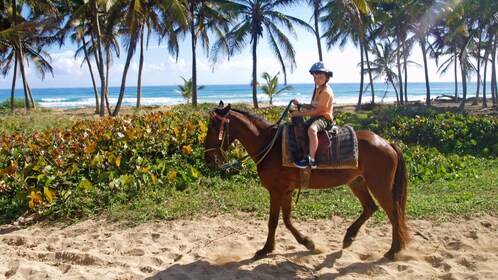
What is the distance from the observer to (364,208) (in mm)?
4758

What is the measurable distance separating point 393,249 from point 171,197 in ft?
11.3

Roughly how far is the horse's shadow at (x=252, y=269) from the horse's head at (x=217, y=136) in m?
1.05

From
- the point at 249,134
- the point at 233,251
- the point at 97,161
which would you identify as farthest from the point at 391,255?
the point at 97,161

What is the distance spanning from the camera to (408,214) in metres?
5.56

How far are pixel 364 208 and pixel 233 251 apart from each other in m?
1.67

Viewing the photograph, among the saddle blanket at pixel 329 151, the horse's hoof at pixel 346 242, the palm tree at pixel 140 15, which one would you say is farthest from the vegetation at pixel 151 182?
the palm tree at pixel 140 15

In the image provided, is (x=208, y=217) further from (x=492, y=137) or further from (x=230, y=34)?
(x=230, y=34)

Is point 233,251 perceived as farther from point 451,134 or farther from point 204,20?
point 204,20

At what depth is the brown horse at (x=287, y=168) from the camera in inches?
162


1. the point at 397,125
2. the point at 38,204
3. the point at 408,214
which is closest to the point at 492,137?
the point at 397,125

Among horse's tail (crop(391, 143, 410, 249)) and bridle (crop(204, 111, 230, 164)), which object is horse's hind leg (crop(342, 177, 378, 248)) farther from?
bridle (crop(204, 111, 230, 164))

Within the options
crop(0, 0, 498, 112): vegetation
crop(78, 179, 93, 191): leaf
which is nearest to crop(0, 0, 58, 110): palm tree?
crop(0, 0, 498, 112): vegetation

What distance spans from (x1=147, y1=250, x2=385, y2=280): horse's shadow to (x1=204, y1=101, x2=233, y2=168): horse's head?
3.44 feet

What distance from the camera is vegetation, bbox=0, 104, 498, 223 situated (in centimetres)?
560
